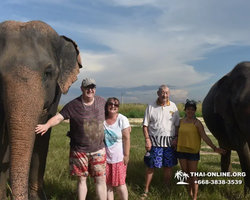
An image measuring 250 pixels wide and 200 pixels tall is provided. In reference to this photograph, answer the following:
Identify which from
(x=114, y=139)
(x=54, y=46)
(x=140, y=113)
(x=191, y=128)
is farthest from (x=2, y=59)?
(x=140, y=113)

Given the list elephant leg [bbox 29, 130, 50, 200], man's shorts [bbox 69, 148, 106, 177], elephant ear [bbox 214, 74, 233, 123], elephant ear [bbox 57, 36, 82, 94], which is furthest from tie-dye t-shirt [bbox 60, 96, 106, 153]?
elephant ear [bbox 214, 74, 233, 123]

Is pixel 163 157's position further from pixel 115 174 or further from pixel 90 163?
pixel 90 163

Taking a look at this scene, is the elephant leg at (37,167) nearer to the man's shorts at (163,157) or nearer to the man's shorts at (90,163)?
the man's shorts at (90,163)

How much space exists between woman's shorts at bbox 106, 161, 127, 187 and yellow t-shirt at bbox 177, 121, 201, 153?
1.13 m

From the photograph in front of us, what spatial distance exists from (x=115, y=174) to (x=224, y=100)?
7.59 ft

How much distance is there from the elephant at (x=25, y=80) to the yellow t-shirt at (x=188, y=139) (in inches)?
77.3

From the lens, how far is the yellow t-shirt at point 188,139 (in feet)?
15.4

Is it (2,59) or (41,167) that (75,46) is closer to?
(2,59)

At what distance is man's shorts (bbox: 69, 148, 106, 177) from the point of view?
3.91 meters

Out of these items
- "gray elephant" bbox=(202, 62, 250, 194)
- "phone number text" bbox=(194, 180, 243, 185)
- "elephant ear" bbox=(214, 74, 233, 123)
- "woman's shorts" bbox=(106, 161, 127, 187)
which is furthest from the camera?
"phone number text" bbox=(194, 180, 243, 185)

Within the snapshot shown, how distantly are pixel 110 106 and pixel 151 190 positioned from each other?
1.80 m

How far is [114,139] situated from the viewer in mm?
4129

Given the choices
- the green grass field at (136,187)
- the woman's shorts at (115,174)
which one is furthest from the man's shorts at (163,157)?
the woman's shorts at (115,174)

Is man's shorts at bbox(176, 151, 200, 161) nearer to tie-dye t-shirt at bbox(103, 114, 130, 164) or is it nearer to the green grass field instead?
the green grass field
